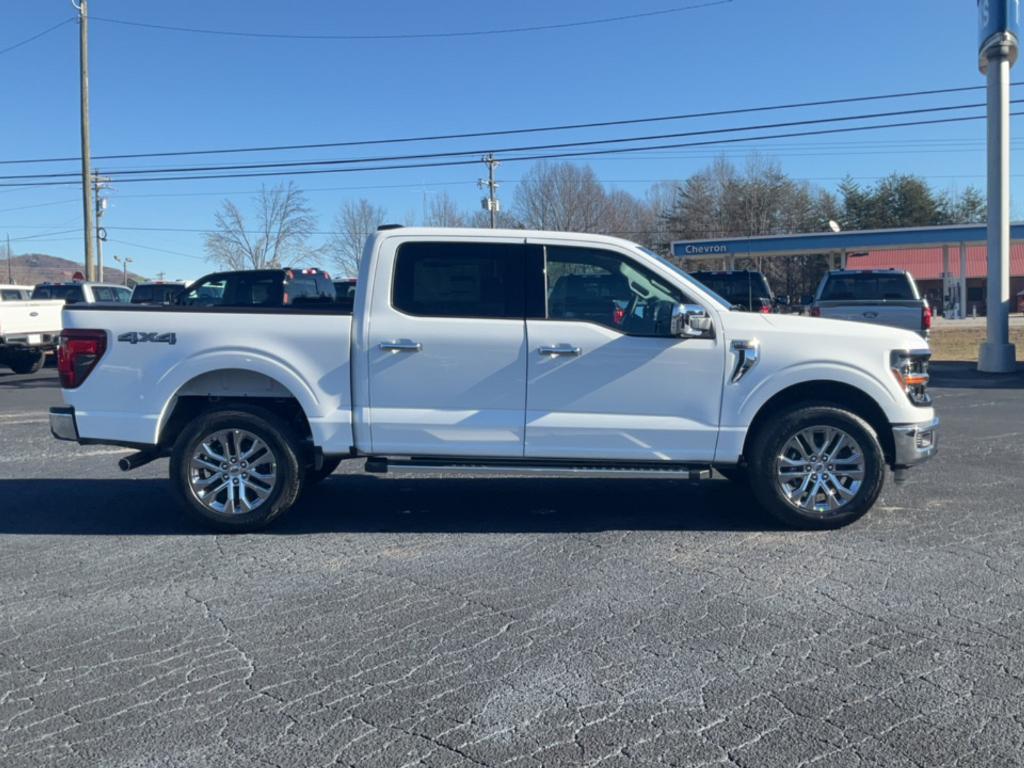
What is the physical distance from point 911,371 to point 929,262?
62113 millimetres

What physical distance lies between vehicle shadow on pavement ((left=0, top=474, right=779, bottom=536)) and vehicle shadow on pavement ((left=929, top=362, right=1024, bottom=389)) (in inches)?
415

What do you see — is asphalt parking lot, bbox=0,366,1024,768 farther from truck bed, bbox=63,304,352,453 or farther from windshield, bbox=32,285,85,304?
windshield, bbox=32,285,85,304

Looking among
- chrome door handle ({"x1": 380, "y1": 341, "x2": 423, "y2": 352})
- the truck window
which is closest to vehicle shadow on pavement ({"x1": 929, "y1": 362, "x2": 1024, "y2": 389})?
the truck window

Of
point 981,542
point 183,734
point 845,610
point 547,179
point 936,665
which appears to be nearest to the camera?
point 183,734

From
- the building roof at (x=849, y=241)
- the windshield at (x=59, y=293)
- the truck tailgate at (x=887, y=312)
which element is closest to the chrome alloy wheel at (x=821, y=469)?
the truck tailgate at (x=887, y=312)

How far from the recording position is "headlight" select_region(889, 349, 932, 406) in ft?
21.1

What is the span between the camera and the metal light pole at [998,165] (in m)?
19.2

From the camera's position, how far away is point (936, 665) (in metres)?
4.20

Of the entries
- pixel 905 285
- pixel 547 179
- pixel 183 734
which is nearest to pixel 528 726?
pixel 183 734

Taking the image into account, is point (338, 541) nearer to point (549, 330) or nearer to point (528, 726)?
point (549, 330)

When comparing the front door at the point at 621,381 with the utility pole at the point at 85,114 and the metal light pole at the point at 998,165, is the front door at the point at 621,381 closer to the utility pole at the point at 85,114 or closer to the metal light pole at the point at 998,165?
the metal light pole at the point at 998,165

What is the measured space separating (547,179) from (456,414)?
48.0m

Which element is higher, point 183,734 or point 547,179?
point 547,179

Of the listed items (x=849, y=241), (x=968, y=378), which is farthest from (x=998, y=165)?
(x=849, y=241)
